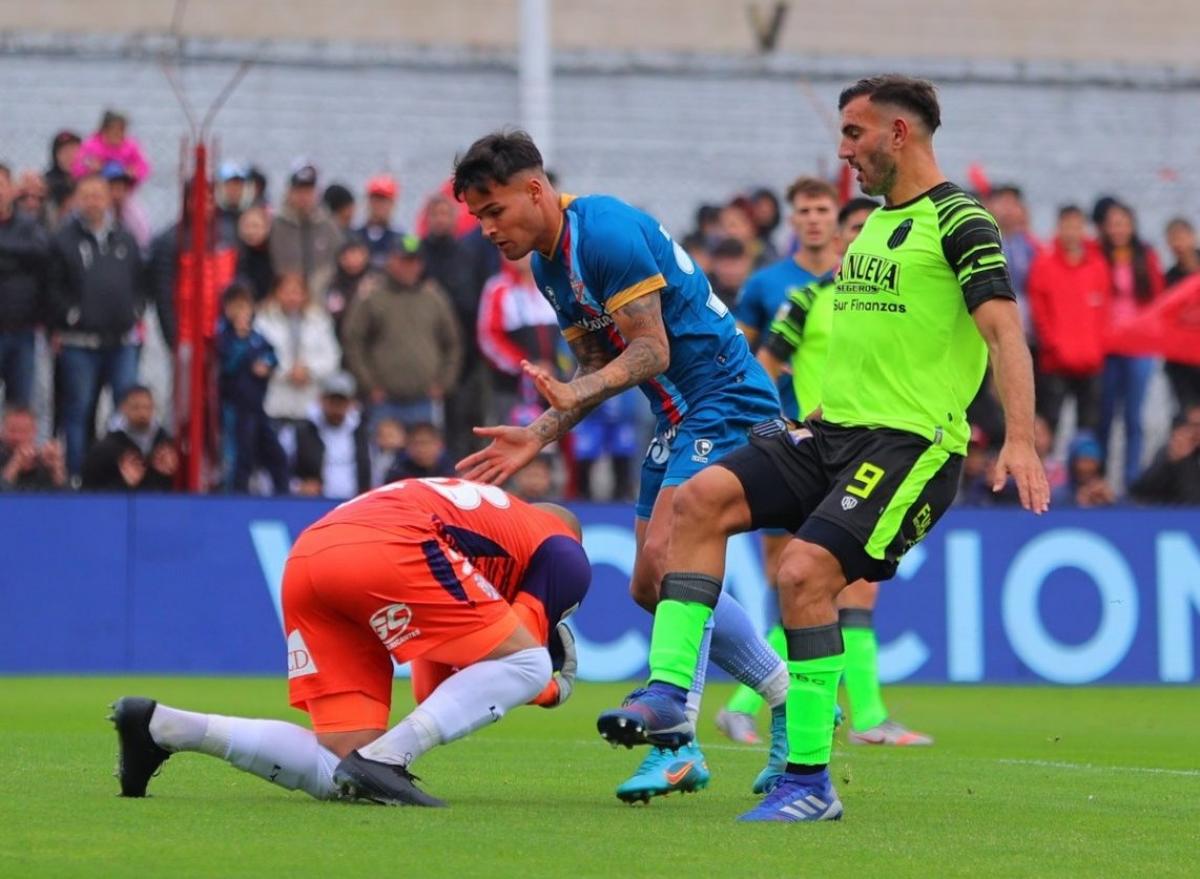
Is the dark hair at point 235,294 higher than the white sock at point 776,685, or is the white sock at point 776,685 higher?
the dark hair at point 235,294

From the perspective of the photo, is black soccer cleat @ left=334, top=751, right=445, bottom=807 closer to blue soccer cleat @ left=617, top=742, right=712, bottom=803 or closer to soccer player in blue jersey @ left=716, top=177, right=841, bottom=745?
blue soccer cleat @ left=617, top=742, right=712, bottom=803

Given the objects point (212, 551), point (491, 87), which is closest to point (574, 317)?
point (212, 551)

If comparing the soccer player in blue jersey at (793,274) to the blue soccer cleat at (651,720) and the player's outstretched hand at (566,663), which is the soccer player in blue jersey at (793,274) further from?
the blue soccer cleat at (651,720)

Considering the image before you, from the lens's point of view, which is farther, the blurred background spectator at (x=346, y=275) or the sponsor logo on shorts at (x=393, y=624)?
the blurred background spectator at (x=346, y=275)

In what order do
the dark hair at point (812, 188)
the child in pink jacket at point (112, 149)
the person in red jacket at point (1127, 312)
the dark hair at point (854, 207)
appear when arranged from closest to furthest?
1. the dark hair at point (854, 207)
2. the dark hair at point (812, 188)
3. the person in red jacket at point (1127, 312)
4. the child in pink jacket at point (112, 149)

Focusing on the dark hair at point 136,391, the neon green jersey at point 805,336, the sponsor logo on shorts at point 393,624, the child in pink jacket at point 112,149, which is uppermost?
the child in pink jacket at point 112,149

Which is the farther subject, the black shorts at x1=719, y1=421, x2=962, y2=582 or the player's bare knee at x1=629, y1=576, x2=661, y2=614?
the player's bare knee at x1=629, y1=576, x2=661, y2=614

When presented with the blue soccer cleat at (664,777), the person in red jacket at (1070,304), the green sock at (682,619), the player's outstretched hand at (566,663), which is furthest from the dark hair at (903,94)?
the person in red jacket at (1070,304)

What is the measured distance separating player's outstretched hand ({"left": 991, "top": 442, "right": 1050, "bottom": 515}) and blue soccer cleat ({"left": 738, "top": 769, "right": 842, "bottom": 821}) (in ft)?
3.51

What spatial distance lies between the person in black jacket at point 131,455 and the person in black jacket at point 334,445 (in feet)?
3.52

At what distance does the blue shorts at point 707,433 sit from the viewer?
8109mm

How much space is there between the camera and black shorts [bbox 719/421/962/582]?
282 inches

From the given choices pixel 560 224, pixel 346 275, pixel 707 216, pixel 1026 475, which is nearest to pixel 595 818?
pixel 1026 475

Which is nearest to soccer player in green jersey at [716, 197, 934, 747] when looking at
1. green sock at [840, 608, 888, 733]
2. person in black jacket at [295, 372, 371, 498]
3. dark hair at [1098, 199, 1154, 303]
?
green sock at [840, 608, 888, 733]
